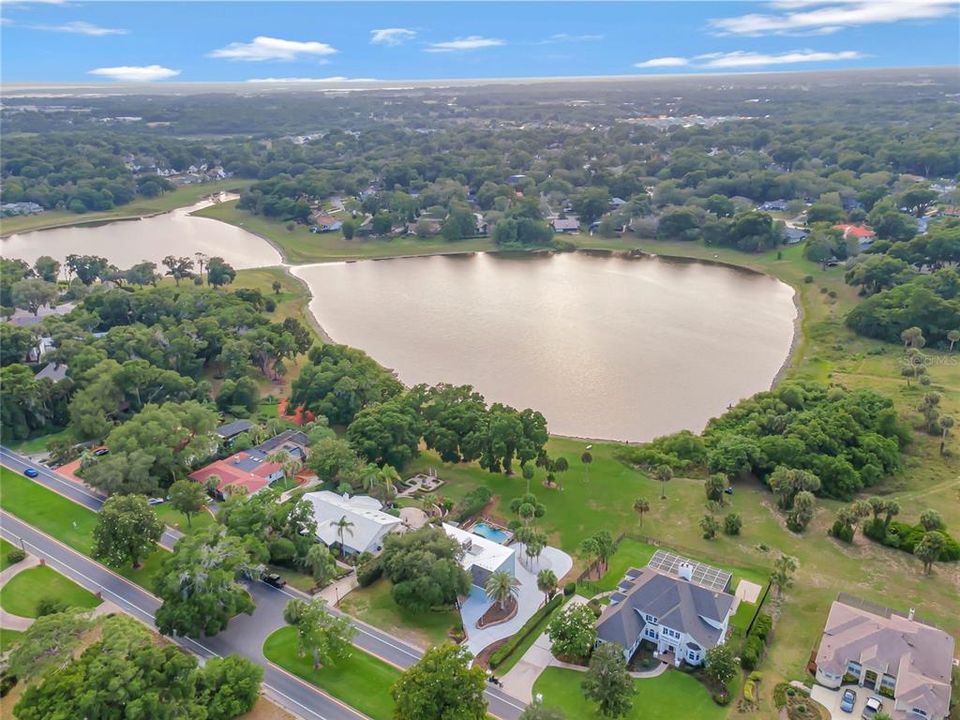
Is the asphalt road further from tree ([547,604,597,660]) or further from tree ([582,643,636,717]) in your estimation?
tree ([582,643,636,717])

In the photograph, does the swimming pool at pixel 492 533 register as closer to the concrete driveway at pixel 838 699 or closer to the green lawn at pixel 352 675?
the green lawn at pixel 352 675

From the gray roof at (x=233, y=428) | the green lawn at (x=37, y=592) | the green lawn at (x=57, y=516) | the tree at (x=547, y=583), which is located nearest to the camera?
the tree at (x=547, y=583)

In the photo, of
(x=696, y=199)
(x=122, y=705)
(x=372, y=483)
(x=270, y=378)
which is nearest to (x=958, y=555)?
(x=372, y=483)

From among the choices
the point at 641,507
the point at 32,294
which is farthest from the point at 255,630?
the point at 32,294

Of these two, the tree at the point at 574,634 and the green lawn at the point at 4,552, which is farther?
the green lawn at the point at 4,552

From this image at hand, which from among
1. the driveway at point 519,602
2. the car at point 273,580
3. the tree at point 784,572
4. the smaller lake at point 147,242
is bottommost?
the driveway at point 519,602

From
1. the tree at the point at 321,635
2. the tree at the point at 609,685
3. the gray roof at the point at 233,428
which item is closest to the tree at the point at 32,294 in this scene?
the gray roof at the point at 233,428
